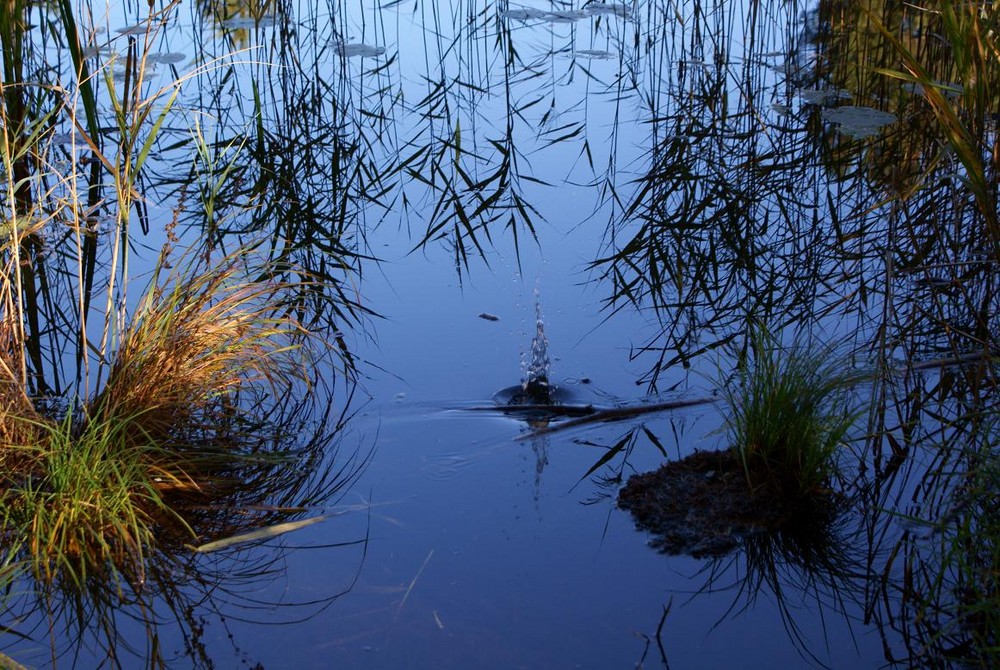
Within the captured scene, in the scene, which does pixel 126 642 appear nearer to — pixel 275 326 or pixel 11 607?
pixel 11 607

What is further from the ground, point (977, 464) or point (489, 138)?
point (489, 138)

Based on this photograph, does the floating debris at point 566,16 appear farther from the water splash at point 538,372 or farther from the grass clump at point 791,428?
the grass clump at point 791,428

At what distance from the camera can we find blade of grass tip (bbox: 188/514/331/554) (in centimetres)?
189

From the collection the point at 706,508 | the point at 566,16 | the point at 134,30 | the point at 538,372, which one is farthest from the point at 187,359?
the point at 566,16

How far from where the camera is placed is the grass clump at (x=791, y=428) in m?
2.02

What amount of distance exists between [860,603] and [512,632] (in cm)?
54

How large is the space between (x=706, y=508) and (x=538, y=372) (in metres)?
0.64

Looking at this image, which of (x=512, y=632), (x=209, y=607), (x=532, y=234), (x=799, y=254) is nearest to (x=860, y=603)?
(x=512, y=632)

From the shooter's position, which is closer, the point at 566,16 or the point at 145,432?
the point at 145,432

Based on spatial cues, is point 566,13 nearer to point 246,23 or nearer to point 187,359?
point 246,23

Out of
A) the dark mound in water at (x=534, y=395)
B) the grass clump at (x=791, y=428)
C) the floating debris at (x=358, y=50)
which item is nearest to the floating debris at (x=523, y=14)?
the floating debris at (x=358, y=50)

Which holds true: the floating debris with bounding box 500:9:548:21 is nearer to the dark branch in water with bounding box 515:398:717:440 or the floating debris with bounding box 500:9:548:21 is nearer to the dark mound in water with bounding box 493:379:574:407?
the dark mound in water with bounding box 493:379:574:407

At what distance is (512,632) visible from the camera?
169 centimetres

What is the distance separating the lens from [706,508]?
2.01 meters
